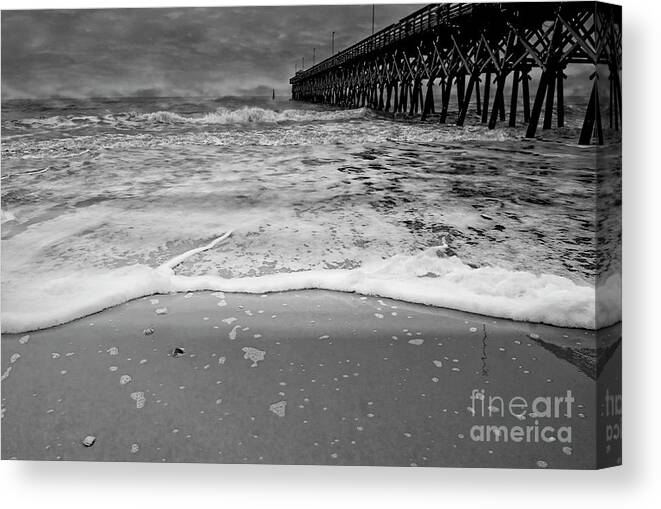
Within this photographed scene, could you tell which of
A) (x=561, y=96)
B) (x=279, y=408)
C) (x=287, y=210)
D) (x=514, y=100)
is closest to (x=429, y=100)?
(x=514, y=100)

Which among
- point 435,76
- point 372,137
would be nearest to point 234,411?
point 372,137

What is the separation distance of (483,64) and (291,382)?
1.91 meters

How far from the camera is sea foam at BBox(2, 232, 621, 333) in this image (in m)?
2.65

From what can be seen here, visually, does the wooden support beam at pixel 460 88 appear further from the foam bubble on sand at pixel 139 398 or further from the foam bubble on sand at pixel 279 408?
the foam bubble on sand at pixel 139 398

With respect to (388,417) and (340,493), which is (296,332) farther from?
(340,493)

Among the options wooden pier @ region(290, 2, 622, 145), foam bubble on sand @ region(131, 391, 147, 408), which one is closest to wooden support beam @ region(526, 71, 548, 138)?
wooden pier @ region(290, 2, 622, 145)

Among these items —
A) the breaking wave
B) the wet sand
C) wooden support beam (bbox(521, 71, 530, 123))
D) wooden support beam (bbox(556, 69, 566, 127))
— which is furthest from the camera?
the breaking wave

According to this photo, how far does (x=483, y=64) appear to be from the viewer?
293 centimetres

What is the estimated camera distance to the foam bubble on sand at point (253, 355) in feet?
8.80

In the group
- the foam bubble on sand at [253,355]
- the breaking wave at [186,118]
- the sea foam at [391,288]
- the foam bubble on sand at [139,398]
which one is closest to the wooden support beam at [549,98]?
the sea foam at [391,288]

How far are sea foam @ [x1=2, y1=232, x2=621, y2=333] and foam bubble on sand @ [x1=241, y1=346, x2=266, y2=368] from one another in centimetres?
29

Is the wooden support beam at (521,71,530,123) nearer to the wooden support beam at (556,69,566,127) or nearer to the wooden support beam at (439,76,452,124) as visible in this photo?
the wooden support beam at (556,69,566,127)

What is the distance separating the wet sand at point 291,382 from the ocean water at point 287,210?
0.38 ft

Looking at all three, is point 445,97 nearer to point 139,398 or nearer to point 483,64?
point 483,64
